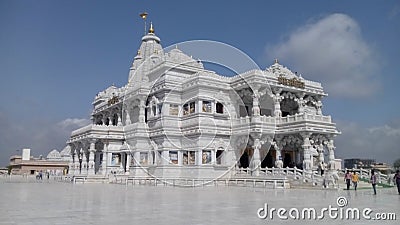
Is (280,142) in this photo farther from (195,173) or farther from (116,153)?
(116,153)

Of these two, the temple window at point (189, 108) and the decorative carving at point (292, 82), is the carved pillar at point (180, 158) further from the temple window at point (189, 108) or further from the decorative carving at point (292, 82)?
the decorative carving at point (292, 82)

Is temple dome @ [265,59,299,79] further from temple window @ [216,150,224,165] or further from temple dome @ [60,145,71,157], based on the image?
temple dome @ [60,145,71,157]

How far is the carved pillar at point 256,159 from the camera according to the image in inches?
1500

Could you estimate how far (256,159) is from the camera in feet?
129

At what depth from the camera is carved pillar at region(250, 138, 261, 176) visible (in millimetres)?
38112

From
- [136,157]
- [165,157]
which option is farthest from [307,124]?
[136,157]

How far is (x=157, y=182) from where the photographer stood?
125ft

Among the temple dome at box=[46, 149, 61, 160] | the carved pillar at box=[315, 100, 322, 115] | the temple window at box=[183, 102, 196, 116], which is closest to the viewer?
the temple window at box=[183, 102, 196, 116]

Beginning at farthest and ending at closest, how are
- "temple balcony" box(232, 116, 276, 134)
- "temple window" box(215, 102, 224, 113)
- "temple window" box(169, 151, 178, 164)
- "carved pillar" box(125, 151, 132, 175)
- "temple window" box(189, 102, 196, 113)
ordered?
"carved pillar" box(125, 151, 132, 175) → "temple window" box(215, 102, 224, 113) → "temple window" box(189, 102, 196, 113) → "temple window" box(169, 151, 178, 164) → "temple balcony" box(232, 116, 276, 134)

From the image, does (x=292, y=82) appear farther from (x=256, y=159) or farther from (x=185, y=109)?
(x=185, y=109)

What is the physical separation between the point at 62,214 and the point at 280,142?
100ft

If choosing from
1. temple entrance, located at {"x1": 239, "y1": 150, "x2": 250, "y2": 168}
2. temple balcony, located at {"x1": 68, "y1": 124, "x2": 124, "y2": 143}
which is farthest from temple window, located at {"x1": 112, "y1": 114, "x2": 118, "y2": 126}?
temple entrance, located at {"x1": 239, "y1": 150, "x2": 250, "y2": 168}

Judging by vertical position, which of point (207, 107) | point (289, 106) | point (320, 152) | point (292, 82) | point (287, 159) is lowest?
point (287, 159)

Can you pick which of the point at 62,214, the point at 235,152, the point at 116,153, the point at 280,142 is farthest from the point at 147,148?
the point at 62,214
